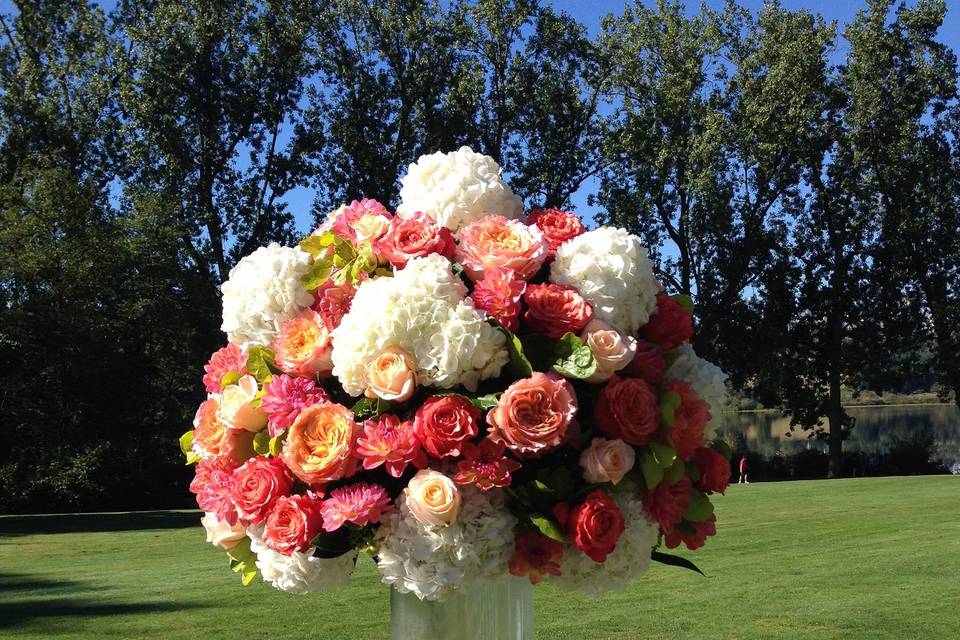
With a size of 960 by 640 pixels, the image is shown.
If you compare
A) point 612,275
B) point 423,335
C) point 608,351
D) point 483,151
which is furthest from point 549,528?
point 483,151

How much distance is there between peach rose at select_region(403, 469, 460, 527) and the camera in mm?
2260

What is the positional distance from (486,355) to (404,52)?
36.0 meters

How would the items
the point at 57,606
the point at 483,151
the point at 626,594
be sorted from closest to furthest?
the point at 57,606 → the point at 626,594 → the point at 483,151

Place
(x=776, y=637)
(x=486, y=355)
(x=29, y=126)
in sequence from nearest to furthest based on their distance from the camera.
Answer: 1. (x=486, y=355)
2. (x=776, y=637)
3. (x=29, y=126)

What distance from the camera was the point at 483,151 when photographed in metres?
36.5

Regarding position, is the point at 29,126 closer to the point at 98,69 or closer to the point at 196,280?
the point at 98,69

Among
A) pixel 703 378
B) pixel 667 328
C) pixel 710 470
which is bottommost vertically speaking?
pixel 710 470

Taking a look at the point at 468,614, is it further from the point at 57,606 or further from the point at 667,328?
the point at 57,606

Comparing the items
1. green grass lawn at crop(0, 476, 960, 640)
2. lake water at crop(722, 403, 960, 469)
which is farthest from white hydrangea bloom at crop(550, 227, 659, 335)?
lake water at crop(722, 403, 960, 469)

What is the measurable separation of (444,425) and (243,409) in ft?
1.83

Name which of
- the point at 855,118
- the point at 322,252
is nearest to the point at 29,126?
the point at 855,118

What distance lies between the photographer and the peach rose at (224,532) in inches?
106

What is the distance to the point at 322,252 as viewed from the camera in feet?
8.92

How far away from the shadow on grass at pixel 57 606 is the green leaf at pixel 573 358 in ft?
28.0
